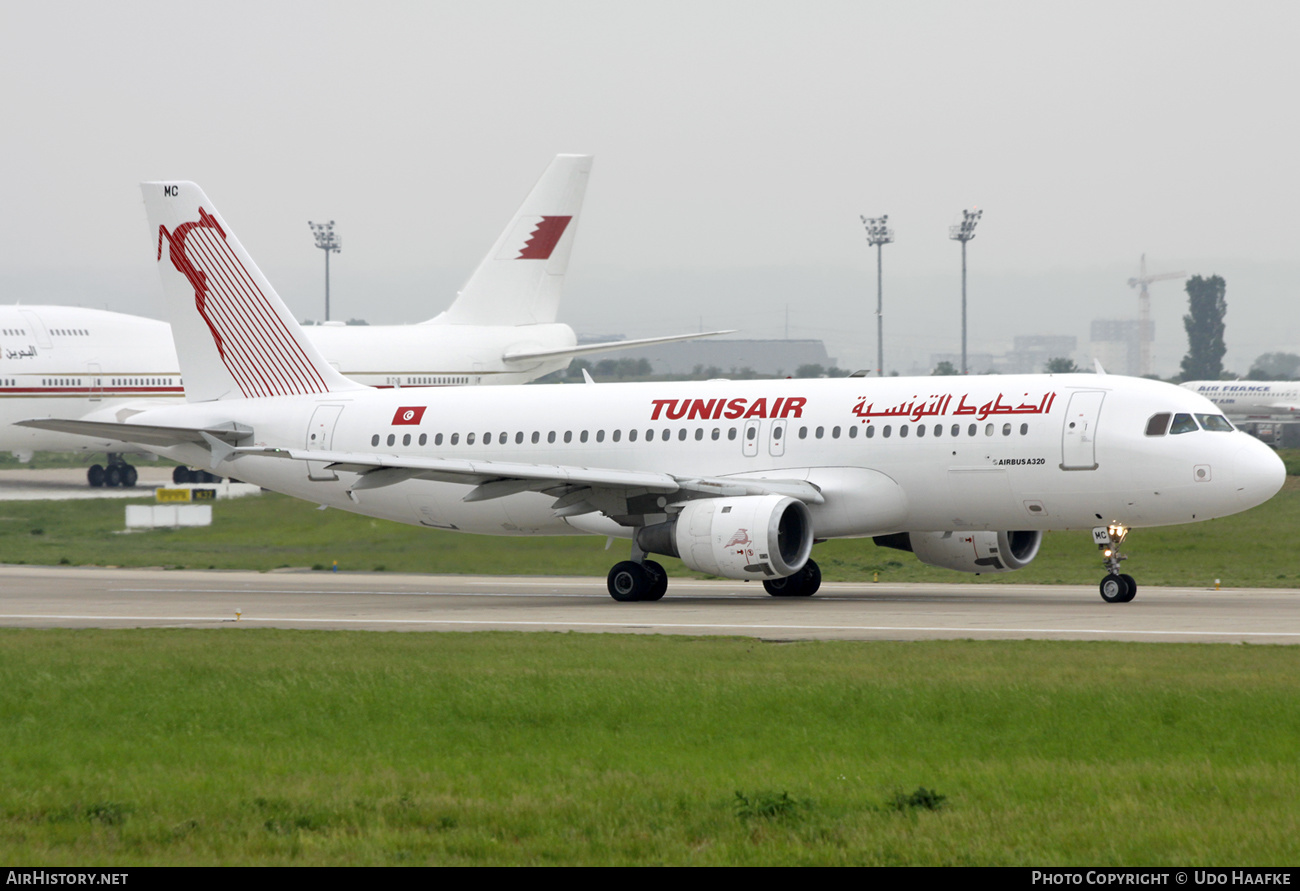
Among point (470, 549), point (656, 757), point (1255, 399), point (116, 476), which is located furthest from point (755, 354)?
point (656, 757)

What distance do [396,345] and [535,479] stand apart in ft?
115

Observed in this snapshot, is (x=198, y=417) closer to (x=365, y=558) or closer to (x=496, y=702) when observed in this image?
(x=365, y=558)

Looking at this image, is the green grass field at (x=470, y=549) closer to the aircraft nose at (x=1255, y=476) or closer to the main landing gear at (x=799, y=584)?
the main landing gear at (x=799, y=584)

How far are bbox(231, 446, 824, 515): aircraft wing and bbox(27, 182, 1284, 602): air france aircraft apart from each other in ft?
0.17

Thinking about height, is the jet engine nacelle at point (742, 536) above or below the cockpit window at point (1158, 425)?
below

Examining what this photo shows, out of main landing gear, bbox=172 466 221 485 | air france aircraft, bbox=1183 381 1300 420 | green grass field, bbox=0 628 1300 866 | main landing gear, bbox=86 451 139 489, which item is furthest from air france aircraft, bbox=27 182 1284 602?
air france aircraft, bbox=1183 381 1300 420

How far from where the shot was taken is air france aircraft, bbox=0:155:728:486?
201 feet


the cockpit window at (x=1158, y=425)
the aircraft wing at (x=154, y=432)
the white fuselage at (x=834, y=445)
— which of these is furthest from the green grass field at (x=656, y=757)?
the aircraft wing at (x=154, y=432)

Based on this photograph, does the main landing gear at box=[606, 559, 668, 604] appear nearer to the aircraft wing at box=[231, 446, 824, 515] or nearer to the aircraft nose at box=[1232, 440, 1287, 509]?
the aircraft wing at box=[231, 446, 824, 515]

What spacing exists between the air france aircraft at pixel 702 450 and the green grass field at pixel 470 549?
2.59 m

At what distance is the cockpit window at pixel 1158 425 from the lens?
88.7ft

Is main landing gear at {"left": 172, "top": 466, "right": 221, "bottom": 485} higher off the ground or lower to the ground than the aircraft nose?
lower
